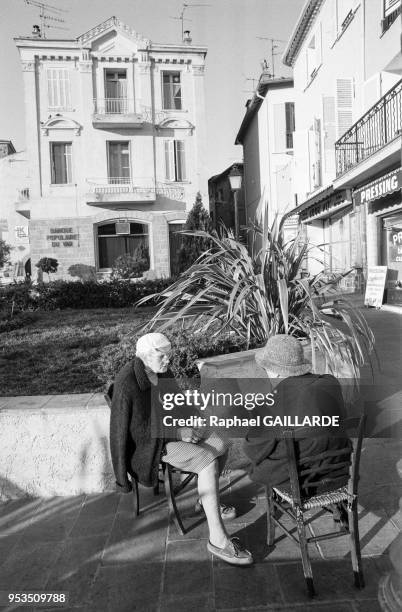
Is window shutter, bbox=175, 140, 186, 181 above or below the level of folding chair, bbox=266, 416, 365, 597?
above

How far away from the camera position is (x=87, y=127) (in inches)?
923

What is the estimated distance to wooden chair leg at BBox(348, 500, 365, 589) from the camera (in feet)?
8.08

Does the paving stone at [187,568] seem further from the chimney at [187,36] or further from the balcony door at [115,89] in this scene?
the balcony door at [115,89]

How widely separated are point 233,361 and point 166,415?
3.98 ft

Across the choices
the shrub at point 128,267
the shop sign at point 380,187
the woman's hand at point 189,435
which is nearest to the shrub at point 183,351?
the woman's hand at point 189,435

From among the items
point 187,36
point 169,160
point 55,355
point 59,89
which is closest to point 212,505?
point 187,36

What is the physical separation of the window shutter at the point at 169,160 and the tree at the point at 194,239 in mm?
1852

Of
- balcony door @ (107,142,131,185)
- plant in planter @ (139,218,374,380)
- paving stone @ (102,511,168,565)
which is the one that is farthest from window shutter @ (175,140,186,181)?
paving stone @ (102,511,168,565)

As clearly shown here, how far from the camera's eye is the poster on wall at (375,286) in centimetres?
1273

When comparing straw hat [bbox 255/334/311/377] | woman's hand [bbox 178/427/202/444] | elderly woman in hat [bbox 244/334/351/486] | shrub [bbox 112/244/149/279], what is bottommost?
woman's hand [bbox 178/427/202/444]

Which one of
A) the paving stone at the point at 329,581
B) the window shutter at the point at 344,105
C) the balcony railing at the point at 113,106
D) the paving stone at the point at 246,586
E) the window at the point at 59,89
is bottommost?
the paving stone at the point at 246,586

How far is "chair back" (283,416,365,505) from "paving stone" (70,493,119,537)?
1.30 m

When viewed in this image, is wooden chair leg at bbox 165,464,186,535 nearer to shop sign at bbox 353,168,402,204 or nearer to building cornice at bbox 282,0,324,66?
shop sign at bbox 353,168,402,204

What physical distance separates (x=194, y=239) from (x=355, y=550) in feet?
48.3
